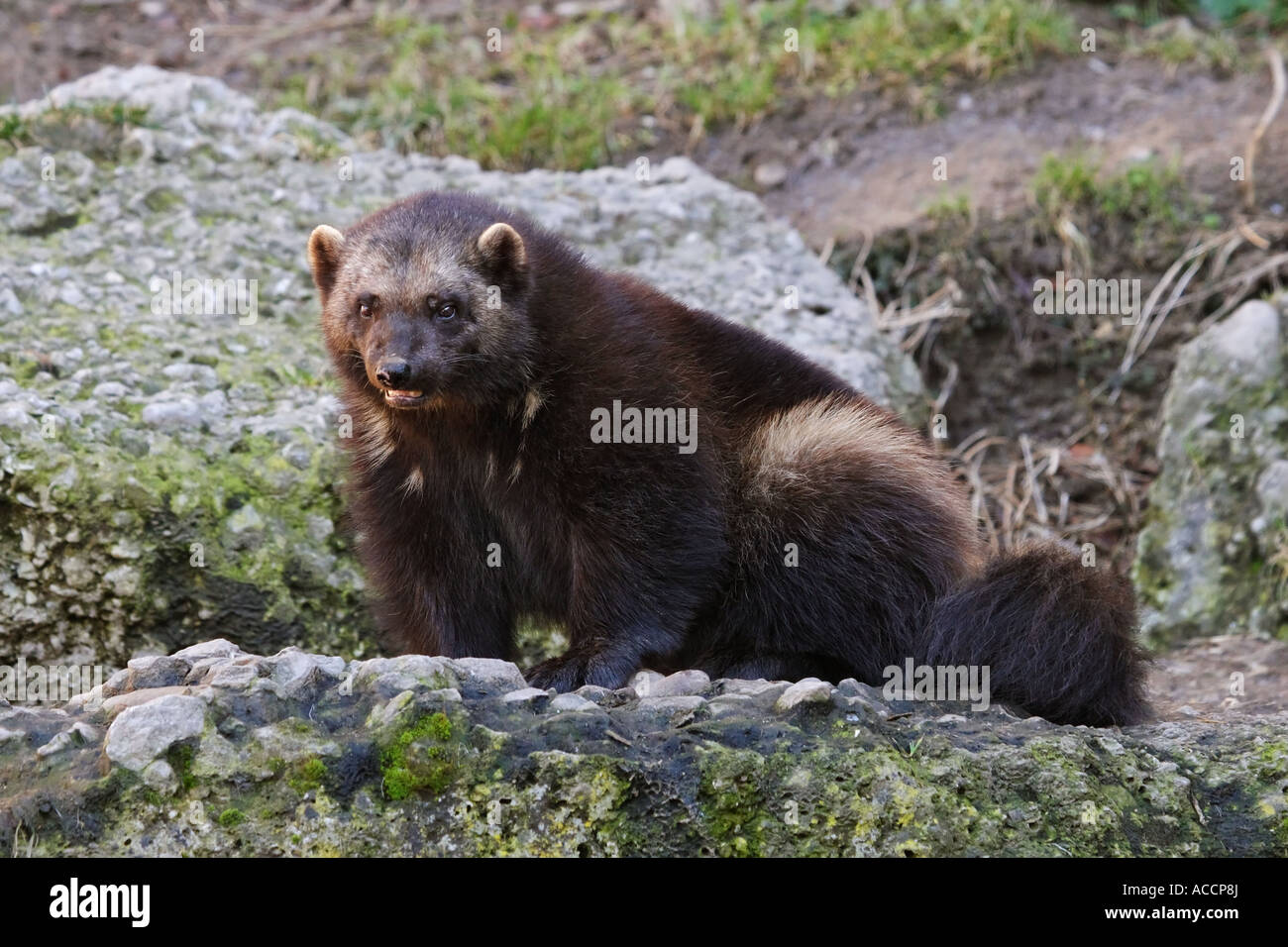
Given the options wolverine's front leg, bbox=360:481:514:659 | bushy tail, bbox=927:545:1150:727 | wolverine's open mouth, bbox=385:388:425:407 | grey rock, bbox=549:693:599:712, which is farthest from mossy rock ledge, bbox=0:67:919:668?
bushy tail, bbox=927:545:1150:727

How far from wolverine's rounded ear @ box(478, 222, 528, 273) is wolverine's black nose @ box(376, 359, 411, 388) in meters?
0.50

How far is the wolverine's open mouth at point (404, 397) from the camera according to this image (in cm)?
466

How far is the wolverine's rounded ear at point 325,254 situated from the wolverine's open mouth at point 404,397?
67 cm

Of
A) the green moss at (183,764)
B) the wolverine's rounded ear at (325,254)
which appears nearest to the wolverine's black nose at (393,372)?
the wolverine's rounded ear at (325,254)

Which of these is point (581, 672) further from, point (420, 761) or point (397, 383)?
point (420, 761)

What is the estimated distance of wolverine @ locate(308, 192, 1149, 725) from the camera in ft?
15.4

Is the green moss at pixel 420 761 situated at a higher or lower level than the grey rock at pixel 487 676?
lower

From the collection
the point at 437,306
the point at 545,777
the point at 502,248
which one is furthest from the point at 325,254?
the point at 545,777

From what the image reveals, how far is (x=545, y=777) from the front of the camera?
11.5ft

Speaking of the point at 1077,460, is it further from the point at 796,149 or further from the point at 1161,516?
the point at 796,149

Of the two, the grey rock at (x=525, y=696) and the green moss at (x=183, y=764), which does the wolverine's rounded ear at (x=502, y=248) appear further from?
the green moss at (x=183, y=764)

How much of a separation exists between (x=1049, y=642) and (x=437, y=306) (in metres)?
2.15

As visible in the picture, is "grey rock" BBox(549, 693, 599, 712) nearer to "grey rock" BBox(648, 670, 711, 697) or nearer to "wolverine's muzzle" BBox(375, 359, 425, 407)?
"grey rock" BBox(648, 670, 711, 697)
